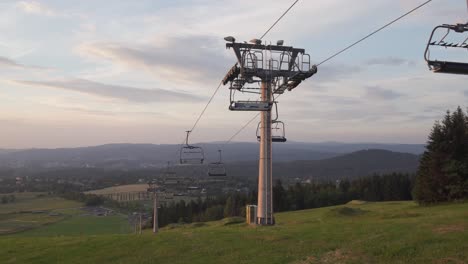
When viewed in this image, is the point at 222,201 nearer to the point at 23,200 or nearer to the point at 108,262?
the point at 23,200

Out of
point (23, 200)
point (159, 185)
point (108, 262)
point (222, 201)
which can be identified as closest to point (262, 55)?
point (108, 262)

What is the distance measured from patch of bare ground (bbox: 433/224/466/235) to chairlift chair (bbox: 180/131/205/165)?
1522cm

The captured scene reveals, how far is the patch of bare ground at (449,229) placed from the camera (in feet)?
59.7

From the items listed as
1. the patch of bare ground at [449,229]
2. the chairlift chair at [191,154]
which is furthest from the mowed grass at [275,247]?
the chairlift chair at [191,154]

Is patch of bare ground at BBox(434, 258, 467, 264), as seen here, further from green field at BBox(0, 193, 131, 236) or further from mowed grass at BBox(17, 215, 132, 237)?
green field at BBox(0, 193, 131, 236)

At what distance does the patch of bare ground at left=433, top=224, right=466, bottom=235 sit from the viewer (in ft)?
59.7

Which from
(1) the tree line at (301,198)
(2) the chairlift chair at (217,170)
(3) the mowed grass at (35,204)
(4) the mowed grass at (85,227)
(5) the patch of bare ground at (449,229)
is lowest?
(4) the mowed grass at (85,227)

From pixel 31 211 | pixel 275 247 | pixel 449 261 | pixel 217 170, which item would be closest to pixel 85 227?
pixel 31 211

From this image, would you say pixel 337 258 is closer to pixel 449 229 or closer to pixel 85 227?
pixel 449 229

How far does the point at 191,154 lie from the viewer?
31.4 metres

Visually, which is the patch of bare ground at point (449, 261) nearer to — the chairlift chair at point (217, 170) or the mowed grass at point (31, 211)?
the chairlift chair at point (217, 170)

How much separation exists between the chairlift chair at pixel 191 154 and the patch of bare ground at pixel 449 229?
15.2 m

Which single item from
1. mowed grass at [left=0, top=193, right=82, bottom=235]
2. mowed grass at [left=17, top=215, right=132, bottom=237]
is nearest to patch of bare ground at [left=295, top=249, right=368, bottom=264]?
mowed grass at [left=17, top=215, right=132, bottom=237]

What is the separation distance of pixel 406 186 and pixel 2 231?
74.1m
